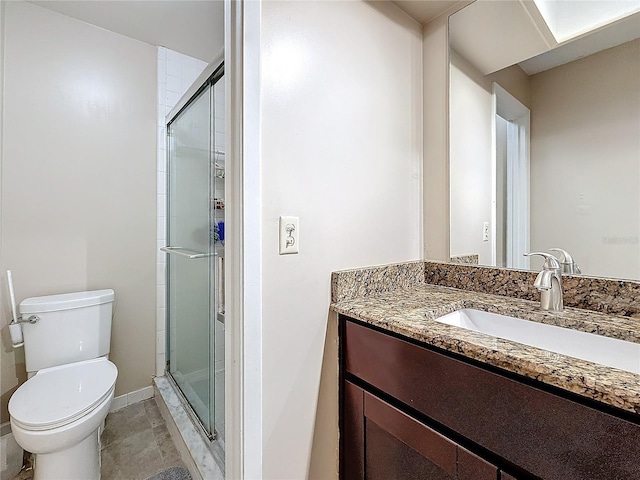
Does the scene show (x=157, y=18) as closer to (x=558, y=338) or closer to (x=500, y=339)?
→ (x=500, y=339)

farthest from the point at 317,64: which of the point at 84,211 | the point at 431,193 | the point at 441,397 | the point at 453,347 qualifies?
the point at 84,211

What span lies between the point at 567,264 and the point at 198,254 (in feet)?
5.37

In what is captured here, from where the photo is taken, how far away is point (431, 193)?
1.30 m

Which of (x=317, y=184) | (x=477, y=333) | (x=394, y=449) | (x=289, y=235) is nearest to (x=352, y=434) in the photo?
(x=394, y=449)

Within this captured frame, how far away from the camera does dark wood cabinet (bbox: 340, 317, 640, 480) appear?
50cm

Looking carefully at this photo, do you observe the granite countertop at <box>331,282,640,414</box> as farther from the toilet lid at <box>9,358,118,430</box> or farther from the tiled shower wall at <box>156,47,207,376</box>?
the tiled shower wall at <box>156,47,207,376</box>

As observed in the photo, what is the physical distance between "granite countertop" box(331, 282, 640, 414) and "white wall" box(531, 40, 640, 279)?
0.22m

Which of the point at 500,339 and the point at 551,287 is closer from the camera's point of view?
the point at 500,339

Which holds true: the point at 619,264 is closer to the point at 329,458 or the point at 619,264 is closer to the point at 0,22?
the point at 329,458

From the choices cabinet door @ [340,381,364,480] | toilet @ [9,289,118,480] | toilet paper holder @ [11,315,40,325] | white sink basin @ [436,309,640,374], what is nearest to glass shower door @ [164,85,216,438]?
toilet @ [9,289,118,480]

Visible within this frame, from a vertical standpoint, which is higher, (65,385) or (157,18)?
(157,18)

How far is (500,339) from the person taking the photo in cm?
69

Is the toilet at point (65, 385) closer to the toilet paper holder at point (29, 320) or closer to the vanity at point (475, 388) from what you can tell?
the toilet paper holder at point (29, 320)

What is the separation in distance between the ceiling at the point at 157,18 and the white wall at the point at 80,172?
7 centimetres
